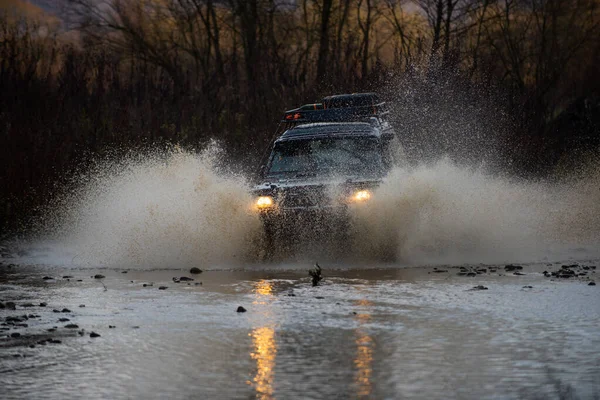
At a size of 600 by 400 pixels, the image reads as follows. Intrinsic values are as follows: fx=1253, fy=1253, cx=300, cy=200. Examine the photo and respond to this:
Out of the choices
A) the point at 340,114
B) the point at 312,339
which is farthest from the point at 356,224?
the point at 312,339

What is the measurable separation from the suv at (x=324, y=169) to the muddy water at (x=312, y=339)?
4.45 feet

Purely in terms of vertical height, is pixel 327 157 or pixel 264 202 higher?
pixel 327 157

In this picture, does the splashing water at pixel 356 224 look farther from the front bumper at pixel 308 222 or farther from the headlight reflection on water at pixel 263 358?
the headlight reflection on water at pixel 263 358

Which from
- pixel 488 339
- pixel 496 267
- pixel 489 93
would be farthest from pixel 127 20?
pixel 488 339

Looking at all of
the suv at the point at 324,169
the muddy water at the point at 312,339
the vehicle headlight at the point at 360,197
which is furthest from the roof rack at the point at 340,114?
the muddy water at the point at 312,339

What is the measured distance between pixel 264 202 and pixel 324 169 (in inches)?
45.5

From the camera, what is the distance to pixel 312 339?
32.2 feet

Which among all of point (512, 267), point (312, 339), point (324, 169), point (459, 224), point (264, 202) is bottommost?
point (312, 339)

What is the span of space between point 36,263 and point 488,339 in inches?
349

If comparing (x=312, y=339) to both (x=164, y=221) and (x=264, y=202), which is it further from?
(x=164, y=221)

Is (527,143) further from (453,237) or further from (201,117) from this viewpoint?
(453,237)

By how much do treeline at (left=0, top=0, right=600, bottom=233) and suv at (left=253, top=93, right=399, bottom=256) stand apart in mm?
5898

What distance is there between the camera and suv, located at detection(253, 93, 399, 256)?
15477 mm

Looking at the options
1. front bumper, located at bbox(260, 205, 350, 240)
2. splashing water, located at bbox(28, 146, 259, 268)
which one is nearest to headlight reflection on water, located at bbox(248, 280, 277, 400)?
front bumper, located at bbox(260, 205, 350, 240)
